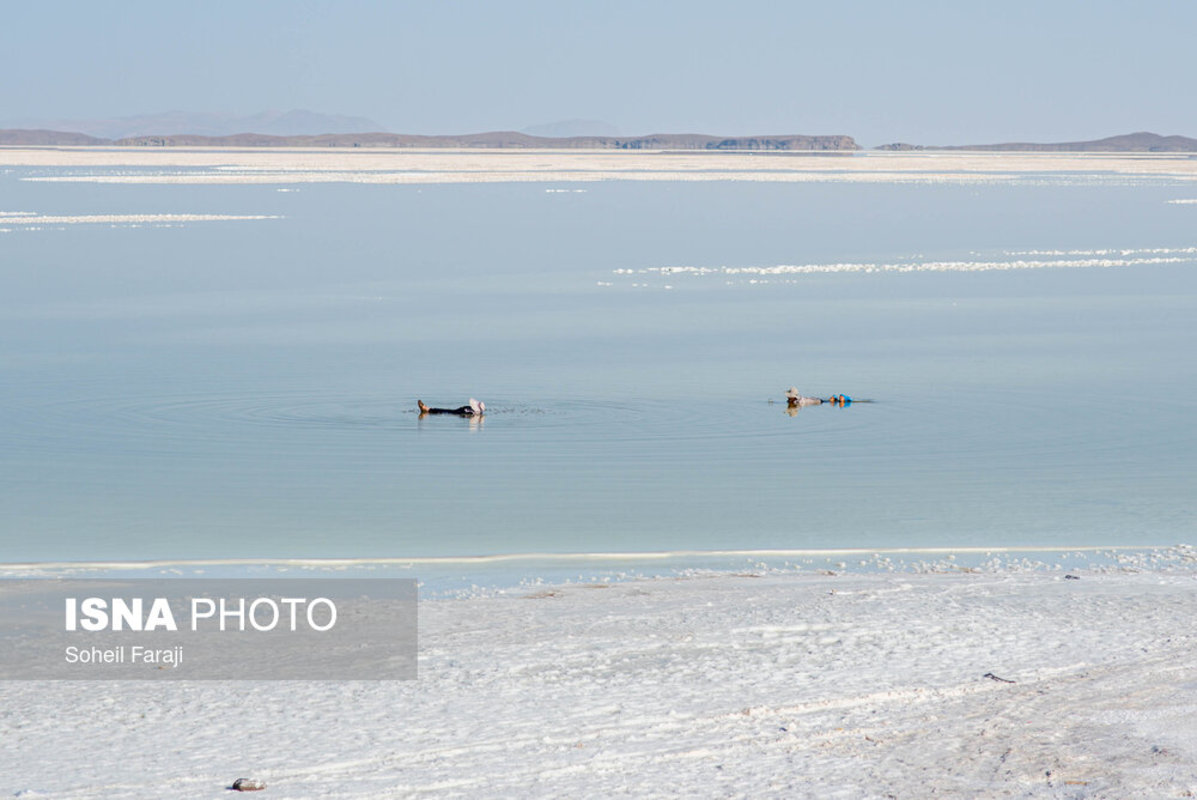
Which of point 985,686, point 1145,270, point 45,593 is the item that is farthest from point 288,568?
point 1145,270

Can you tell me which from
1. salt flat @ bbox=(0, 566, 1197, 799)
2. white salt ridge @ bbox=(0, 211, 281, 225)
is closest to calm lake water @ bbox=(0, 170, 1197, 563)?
salt flat @ bbox=(0, 566, 1197, 799)

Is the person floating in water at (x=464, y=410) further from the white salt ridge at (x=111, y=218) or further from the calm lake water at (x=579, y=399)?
the white salt ridge at (x=111, y=218)

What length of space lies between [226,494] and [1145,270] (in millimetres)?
20288

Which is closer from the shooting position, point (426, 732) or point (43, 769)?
point (43, 769)

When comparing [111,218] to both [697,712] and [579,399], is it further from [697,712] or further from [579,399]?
[697,712]

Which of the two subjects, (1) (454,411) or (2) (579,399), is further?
(2) (579,399)

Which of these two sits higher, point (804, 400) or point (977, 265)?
point (977, 265)

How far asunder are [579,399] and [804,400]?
1855mm

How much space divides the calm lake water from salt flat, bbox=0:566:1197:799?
204cm

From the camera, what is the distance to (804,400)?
13.7 m

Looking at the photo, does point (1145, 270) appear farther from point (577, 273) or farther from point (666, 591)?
point (666, 591)

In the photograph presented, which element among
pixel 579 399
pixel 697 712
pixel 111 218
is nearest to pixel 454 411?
pixel 579 399

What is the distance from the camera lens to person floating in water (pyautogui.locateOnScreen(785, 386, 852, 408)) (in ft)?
44.3

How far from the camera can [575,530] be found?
31.2ft
